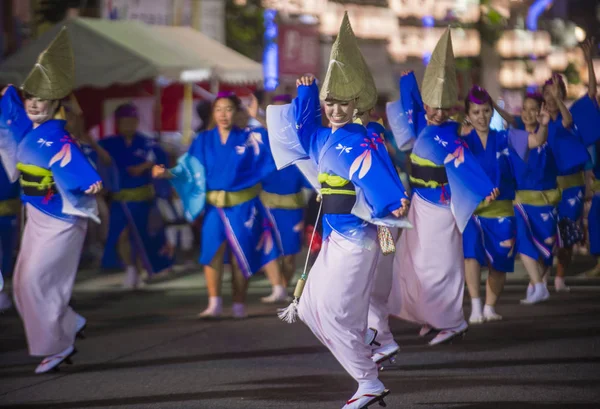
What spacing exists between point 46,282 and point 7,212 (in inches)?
123

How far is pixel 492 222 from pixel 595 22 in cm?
4760

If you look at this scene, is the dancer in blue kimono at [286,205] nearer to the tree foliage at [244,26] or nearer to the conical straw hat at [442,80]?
the conical straw hat at [442,80]

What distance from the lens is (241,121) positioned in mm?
10312

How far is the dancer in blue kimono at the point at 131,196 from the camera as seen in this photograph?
1218cm

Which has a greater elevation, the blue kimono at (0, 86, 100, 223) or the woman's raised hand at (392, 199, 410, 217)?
the woman's raised hand at (392, 199, 410, 217)

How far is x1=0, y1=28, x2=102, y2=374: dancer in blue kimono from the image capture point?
24.1 ft

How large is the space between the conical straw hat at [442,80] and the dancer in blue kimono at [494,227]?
90 centimetres

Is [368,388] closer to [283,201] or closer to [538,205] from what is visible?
[538,205]

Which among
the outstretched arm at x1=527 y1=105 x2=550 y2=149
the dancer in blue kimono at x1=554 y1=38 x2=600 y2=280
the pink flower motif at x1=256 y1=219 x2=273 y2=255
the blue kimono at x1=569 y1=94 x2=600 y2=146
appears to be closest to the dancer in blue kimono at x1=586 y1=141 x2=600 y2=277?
the dancer in blue kimono at x1=554 y1=38 x2=600 y2=280

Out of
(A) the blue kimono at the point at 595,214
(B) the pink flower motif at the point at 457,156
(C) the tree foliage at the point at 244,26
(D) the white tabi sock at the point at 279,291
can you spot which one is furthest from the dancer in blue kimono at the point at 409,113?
(C) the tree foliage at the point at 244,26

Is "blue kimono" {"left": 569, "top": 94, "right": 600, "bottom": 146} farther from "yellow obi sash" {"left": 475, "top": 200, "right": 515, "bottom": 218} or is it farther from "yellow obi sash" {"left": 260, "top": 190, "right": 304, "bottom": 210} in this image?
"yellow obi sash" {"left": 260, "top": 190, "right": 304, "bottom": 210}

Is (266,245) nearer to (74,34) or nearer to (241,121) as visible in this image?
(241,121)

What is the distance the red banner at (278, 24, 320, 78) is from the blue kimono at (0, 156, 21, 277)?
36.5 ft

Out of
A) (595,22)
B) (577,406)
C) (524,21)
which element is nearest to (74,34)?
(577,406)
